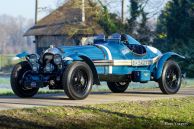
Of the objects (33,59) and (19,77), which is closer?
(33,59)

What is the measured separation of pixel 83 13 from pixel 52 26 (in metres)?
12.1

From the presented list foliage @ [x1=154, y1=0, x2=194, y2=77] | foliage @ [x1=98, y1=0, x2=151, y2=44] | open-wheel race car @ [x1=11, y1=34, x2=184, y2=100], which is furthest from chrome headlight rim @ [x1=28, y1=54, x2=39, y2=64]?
foliage @ [x1=98, y1=0, x2=151, y2=44]

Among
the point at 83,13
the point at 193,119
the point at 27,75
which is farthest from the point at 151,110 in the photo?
the point at 83,13

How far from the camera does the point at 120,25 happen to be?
4362cm

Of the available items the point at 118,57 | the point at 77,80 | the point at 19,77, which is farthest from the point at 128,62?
the point at 19,77

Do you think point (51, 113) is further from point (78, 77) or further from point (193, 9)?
point (193, 9)

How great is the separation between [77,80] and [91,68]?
1.86 feet

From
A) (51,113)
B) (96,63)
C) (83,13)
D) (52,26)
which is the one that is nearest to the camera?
(51,113)

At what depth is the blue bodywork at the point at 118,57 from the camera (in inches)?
513

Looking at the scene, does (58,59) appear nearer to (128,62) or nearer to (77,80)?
(77,80)

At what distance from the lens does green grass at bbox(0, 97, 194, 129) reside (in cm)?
930

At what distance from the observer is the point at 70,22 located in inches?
2114

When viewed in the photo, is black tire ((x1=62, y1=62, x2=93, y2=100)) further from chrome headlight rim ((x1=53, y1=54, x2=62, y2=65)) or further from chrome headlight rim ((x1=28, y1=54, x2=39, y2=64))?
chrome headlight rim ((x1=28, y1=54, x2=39, y2=64))

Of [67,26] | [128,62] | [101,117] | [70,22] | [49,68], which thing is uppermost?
[70,22]
